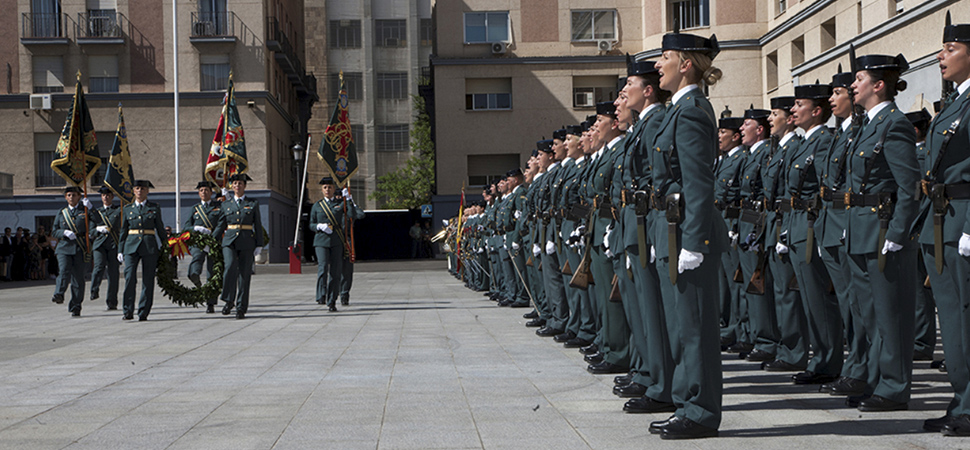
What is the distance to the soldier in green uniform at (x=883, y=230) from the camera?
20.9 feet

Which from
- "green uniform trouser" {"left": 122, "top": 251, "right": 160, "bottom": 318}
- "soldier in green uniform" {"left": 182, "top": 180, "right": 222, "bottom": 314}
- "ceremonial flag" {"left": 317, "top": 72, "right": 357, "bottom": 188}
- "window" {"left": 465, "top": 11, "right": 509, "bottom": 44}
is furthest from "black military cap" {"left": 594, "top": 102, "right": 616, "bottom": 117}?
"window" {"left": 465, "top": 11, "right": 509, "bottom": 44}

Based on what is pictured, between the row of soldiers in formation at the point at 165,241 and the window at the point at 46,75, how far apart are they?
2738 cm

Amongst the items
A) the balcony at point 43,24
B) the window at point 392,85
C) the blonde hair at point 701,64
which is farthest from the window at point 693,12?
the blonde hair at point 701,64

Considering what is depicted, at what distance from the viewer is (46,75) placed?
43469 millimetres

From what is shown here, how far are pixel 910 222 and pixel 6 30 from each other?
145 ft

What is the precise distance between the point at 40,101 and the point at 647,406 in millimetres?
41233

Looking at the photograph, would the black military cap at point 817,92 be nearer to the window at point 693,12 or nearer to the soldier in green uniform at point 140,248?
the soldier in green uniform at point 140,248

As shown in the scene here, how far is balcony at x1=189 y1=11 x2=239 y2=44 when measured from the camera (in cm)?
4366

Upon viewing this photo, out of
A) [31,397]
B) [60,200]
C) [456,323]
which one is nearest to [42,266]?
[60,200]

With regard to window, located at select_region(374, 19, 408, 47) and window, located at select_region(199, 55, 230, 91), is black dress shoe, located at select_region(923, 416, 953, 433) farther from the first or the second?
window, located at select_region(374, 19, 408, 47)

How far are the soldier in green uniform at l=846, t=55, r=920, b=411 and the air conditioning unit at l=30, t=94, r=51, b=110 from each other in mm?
40945

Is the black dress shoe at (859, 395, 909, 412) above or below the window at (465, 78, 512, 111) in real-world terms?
below

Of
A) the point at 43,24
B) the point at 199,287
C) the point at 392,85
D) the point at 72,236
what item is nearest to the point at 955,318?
the point at 199,287

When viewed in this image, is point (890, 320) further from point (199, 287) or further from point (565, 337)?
point (199, 287)
